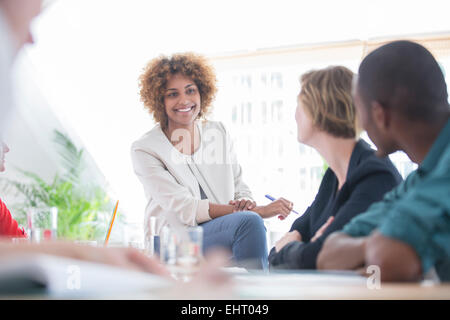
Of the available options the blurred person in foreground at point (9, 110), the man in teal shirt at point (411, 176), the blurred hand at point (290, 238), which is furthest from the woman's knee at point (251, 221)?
the blurred person in foreground at point (9, 110)

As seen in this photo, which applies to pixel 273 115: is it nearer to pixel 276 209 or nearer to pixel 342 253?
pixel 276 209

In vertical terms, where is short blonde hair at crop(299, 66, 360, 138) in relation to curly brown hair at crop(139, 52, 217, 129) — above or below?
below

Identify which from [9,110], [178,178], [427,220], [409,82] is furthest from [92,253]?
[178,178]

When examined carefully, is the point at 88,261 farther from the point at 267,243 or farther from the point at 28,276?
the point at 267,243

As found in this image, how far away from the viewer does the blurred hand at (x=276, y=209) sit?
1.13 metres

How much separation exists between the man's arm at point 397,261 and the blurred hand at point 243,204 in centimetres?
Result: 75

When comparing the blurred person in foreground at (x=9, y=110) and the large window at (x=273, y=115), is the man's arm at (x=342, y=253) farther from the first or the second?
the large window at (x=273, y=115)

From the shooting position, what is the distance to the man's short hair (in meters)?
0.51

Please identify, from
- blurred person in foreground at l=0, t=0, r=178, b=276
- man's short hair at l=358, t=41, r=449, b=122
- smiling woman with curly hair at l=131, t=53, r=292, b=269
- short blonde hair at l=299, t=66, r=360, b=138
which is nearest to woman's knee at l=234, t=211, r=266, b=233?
smiling woman with curly hair at l=131, t=53, r=292, b=269

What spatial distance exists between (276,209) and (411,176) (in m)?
0.56

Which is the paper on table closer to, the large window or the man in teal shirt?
the man in teal shirt
